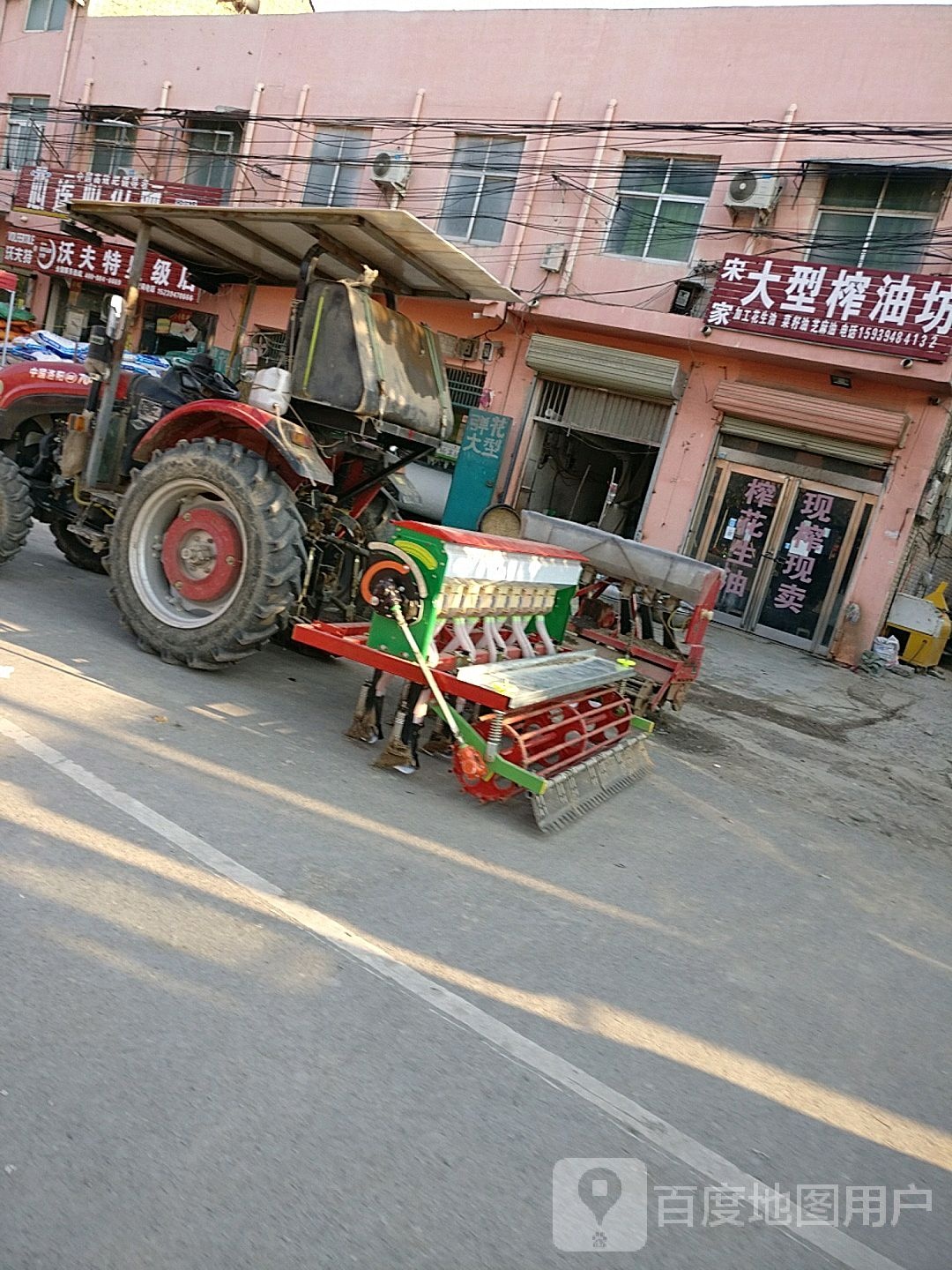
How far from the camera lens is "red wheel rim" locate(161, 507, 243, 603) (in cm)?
565

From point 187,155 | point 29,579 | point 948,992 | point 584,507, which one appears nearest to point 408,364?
point 29,579

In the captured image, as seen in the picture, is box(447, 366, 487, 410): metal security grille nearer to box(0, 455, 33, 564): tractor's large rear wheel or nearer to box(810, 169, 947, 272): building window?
box(810, 169, 947, 272): building window

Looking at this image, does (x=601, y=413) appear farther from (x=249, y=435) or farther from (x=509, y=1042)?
(x=509, y=1042)

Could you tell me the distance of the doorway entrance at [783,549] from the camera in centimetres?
1345

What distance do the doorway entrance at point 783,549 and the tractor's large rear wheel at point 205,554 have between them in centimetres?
986

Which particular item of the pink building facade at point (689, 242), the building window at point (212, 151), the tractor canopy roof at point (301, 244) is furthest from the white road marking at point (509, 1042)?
the building window at point (212, 151)

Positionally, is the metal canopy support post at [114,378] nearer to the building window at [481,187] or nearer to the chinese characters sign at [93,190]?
the building window at [481,187]

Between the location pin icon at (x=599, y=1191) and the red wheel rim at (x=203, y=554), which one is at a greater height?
the red wheel rim at (x=203, y=554)

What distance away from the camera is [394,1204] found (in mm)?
2215

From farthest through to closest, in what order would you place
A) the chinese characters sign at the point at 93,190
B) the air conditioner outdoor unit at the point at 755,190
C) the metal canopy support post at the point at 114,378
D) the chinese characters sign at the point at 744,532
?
1. the chinese characters sign at the point at 93,190
2. the chinese characters sign at the point at 744,532
3. the air conditioner outdoor unit at the point at 755,190
4. the metal canopy support post at the point at 114,378

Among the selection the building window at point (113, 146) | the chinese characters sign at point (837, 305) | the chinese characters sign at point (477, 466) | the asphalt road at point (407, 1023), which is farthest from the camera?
the building window at point (113, 146)

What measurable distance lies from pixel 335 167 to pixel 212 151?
11.7 feet

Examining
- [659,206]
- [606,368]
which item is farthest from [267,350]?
[659,206]

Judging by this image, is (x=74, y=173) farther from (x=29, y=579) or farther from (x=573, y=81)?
(x=29, y=579)
